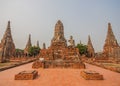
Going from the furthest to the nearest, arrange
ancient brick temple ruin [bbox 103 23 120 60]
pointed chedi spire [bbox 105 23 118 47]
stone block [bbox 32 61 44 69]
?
pointed chedi spire [bbox 105 23 118 47], ancient brick temple ruin [bbox 103 23 120 60], stone block [bbox 32 61 44 69]

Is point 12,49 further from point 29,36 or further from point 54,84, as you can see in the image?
point 54,84

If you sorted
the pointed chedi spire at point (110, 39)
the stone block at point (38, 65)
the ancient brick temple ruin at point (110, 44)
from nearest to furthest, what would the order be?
the stone block at point (38, 65) → the ancient brick temple ruin at point (110, 44) → the pointed chedi spire at point (110, 39)

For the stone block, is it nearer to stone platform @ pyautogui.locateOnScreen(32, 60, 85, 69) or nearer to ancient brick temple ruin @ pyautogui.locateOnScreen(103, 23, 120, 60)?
stone platform @ pyautogui.locateOnScreen(32, 60, 85, 69)

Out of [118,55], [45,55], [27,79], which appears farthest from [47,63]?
[118,55]

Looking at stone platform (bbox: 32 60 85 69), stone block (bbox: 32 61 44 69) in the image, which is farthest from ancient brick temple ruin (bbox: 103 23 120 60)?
stone block (bbox: 32 61 44 69)

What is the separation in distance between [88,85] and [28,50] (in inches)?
2033

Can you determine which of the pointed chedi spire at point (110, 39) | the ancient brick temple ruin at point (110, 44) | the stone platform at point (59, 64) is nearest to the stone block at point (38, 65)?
the stone platform at point (59, 64)

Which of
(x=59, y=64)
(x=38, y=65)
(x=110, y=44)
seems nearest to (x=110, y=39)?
(x=110, y=44)

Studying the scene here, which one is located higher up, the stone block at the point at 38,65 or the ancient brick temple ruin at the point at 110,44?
the ancient brick temple ruin at the point at 110,44

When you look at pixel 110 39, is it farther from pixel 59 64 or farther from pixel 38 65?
pixel 38 65

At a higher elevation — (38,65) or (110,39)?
(110,39)

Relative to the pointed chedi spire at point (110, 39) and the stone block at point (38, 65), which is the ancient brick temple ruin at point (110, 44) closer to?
the pointed chedi spire at point (110, 39)

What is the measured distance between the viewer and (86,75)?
9.15 metres

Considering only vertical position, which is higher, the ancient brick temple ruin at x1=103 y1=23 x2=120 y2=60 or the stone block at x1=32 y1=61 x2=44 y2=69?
the ancient brick temple ruin at x1=103 y1=23 x2=120 y2=60
